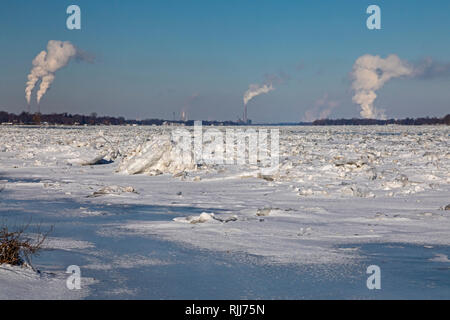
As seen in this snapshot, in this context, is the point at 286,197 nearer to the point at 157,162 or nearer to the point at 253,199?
the point at 253,199

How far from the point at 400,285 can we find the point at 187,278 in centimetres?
163

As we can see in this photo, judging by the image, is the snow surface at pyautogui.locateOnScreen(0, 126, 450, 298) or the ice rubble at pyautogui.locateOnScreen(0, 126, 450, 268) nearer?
the snow surface at pyautogui.locateOnScreen(0, 126, 450, 298)

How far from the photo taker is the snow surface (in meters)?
5.36

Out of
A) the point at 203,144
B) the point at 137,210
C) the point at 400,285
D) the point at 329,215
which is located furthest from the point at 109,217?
the point at 203,144

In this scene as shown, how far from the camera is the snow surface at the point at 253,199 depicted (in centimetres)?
536

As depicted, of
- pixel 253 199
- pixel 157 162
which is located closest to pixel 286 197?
pixel 253 199

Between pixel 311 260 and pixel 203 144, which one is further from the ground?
pixel 203 144

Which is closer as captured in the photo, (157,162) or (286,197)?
(286,197)

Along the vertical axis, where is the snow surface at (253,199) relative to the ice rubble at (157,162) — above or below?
below

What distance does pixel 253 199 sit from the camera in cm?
858

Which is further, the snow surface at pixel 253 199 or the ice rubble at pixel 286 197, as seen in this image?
the ice rubble at pixel 286 197

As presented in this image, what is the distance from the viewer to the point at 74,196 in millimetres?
8891

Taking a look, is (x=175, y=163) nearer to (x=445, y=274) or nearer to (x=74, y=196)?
(x=74, y=196)
